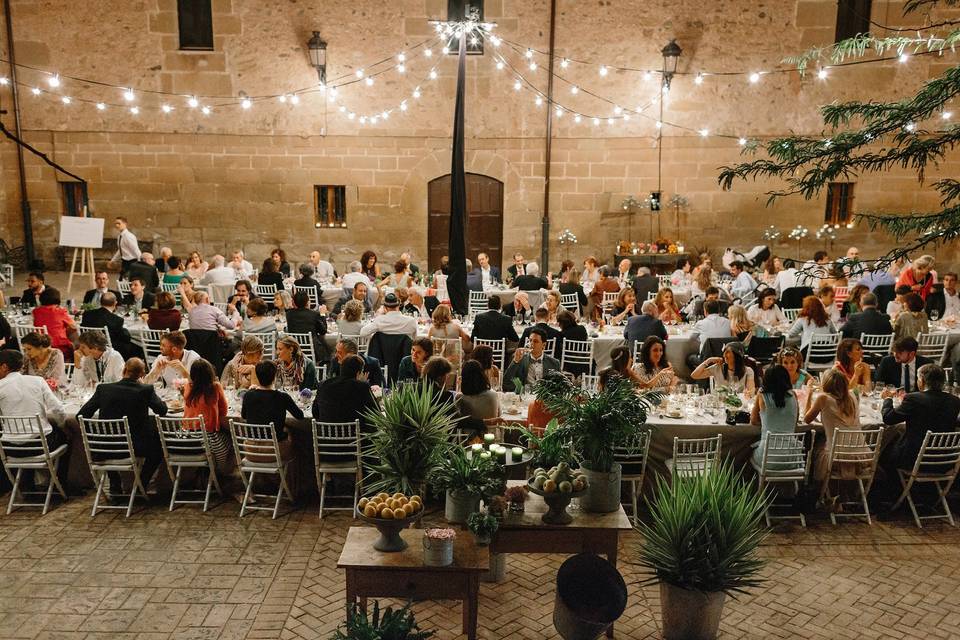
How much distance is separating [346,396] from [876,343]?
6.54 meters

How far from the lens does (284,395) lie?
691cm

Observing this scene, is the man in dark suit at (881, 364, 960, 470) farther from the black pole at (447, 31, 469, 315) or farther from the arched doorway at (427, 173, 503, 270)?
the arched doorway at (427, 173, 503, 270)

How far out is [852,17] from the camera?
15797 millimetres

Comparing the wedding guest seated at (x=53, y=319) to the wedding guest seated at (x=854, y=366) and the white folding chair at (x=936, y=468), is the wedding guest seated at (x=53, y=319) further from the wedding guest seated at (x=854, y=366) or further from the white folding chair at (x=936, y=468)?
the white folding chair at (x=936, y=468)

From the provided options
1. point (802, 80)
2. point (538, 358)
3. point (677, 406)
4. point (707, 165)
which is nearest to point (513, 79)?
point (707, 165)

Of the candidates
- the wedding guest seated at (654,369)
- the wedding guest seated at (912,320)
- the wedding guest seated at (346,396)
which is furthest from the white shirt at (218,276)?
the wedding guest seated at (912,320)

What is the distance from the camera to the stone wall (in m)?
15.7

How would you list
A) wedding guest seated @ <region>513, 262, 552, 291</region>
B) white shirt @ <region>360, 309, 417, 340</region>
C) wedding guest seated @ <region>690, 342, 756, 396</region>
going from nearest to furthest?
wedding guest seated @ <region>690, 342, 756, 396</region>, white shirt @ <region>360, 309, 417, 340</region>, wedding guest seated @ <region>513, 262, 552, 291</region>

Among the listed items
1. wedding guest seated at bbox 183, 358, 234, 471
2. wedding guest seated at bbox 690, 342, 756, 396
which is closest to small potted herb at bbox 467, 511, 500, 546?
wedding guest seated at bbox 183, 358, 234, 471

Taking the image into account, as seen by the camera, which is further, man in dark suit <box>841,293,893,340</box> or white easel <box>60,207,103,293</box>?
white easel <box>60,207,103,293</box>

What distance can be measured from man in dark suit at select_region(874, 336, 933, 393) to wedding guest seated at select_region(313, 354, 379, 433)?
193 inches

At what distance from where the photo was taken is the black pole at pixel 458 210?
8.12 meters

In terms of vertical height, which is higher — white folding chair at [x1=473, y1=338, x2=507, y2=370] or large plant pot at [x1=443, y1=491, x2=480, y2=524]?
white folding chair at [x1=473, y1=338, x2=507, y2=370]

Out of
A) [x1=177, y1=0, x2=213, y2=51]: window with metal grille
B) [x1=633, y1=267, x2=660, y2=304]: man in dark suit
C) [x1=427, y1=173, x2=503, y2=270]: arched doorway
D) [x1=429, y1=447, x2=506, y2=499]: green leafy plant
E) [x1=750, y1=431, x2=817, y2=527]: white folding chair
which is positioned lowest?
[x1=750, y1=431, x2=817, y2=527]: white folding chair
